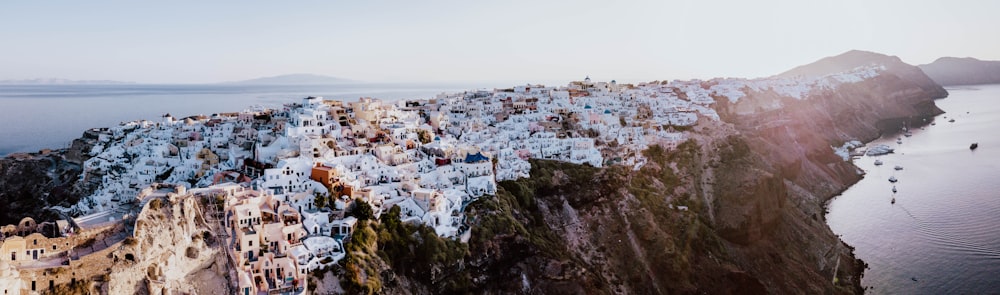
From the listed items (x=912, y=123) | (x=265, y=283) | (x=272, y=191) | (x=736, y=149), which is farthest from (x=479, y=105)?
(x=912, y=123)

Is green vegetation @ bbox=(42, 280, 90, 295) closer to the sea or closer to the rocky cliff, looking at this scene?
the rocky cliff

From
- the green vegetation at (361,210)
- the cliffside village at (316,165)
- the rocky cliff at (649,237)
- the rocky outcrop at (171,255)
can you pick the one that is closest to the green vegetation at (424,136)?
the cliffside village at (316,165)

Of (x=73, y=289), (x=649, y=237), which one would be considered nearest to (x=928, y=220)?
(x=649, y=237)

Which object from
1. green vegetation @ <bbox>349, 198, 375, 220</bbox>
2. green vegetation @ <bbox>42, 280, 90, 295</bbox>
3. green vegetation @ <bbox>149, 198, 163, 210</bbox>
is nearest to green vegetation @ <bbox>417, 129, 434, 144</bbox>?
green vegetation @ <bbox>349, 198, 375, 220</bbox>

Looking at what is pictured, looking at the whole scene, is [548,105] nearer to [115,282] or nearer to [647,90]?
[647,90]

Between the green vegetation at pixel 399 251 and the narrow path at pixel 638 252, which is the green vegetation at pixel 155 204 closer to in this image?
the green vegetation at pixel 399 251
